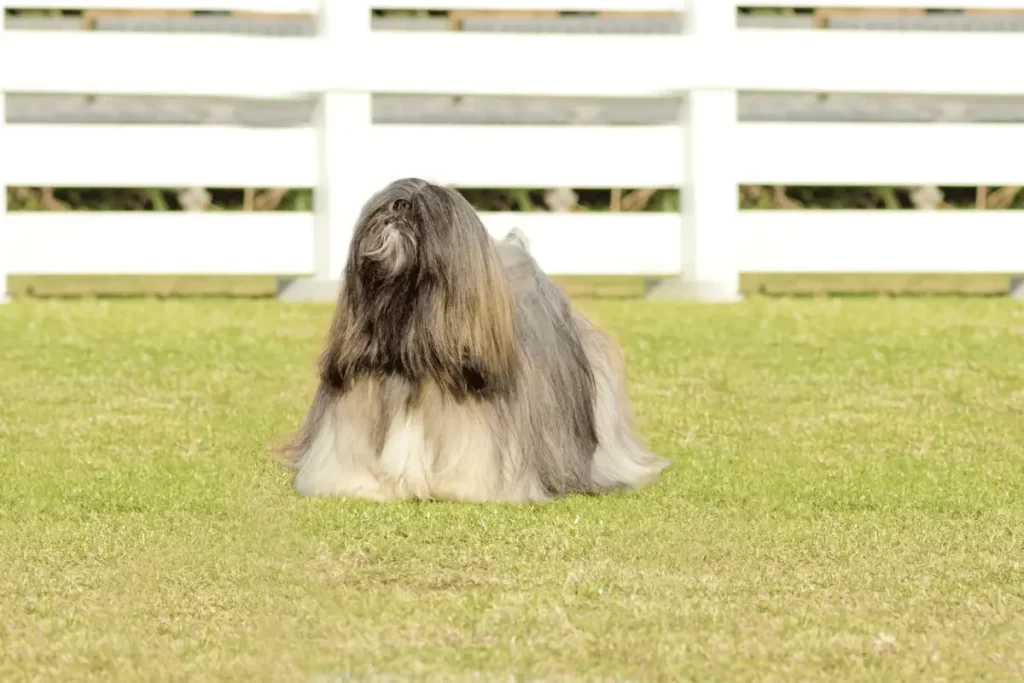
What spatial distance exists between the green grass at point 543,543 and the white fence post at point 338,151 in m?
2.69

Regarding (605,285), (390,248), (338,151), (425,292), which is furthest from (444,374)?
(605,285)

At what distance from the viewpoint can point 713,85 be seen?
13.0 metres

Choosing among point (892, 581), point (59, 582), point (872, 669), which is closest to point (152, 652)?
point (59, 582)

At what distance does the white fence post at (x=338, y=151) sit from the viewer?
1258 cm

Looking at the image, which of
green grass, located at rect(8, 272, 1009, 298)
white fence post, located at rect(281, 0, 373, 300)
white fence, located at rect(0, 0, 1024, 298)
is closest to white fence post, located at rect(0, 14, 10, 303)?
white fence, located at rect(0, 0, 1024, 298)

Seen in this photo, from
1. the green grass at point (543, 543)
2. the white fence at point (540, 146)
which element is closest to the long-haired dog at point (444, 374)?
the green grass at point (543, 543)

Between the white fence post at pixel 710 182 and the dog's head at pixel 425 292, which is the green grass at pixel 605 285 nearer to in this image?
the white fence post at pixel 710 182

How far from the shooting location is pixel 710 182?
12.9 m

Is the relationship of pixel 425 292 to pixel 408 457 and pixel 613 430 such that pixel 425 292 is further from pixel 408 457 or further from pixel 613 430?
pixel 613 430

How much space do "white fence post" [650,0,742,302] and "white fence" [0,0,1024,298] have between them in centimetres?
1

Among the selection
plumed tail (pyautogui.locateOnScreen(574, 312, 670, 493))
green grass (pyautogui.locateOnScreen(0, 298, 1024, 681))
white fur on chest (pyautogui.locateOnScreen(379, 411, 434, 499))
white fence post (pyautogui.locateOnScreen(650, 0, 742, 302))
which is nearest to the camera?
green grass (pyautogui.locateOnScreen(0, 298, 1024, 681))

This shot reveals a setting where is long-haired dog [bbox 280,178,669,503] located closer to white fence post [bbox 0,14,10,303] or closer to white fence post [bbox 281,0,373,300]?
white fence post [bbox 281,0,373,300]

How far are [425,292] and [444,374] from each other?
0.29 metres

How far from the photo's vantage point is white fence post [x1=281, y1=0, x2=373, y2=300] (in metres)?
12.6
